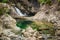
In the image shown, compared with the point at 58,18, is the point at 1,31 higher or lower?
lower

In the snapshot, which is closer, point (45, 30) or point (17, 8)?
point (45, 30)

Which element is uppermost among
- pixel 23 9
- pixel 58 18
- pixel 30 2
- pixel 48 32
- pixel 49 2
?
pixel 30 2

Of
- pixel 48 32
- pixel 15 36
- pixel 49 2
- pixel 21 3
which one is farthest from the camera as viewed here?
pixel 21 3

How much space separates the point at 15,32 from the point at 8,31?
735 millimetres

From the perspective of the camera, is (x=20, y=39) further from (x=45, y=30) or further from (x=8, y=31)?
(x=45, y=30)

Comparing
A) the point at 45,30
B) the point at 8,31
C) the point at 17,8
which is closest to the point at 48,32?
the point at 45,30

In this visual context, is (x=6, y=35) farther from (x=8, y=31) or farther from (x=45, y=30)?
(x=45, y=30)

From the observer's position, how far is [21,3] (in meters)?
42.7

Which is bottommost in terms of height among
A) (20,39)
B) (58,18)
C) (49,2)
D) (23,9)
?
(20,39)

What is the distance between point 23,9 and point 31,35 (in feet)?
72.0

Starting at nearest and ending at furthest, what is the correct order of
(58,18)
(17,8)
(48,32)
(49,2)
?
(48,32) < (58,18) < (49,2) < (17,8)

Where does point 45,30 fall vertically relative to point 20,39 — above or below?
above

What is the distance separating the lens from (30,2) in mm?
44531

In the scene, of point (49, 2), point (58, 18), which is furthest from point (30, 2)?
point (58, 18)
